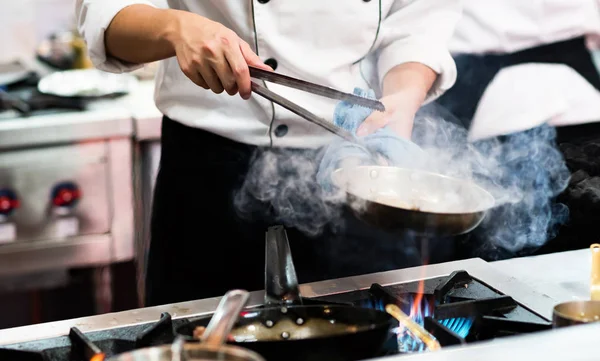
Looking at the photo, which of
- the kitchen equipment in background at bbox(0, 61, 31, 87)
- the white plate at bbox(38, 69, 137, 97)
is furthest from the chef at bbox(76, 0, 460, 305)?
the kitchen equipment in background at bbox(0, 61, 31, 87)

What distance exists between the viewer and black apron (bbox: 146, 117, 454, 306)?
63.6 inches

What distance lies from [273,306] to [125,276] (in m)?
1.46

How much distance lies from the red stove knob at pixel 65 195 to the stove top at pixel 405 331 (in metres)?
1.26

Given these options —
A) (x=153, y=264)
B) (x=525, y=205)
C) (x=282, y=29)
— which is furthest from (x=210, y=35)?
(x=525, y=205)

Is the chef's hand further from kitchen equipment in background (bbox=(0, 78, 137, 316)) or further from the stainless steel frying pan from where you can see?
kitchen equipment in background (bbox=(0, 78, 137, 316))

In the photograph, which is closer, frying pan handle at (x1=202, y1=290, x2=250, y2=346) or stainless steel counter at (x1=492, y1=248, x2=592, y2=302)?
frying pan handle at (x1=202, y1=290, x2=250, y2=346)

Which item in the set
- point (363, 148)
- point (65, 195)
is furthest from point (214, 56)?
point (65, 195)

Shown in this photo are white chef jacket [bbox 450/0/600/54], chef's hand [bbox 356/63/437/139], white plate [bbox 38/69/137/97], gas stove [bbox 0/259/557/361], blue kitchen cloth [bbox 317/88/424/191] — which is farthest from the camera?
white plate [bbox 38/69/137/97]

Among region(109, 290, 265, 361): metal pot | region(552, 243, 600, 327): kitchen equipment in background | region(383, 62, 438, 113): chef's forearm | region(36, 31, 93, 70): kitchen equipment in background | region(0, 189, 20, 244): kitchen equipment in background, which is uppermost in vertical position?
region(383, 62, 438, 113): chef's forearm

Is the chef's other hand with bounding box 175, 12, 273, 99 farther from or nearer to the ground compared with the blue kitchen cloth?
farther from the ground

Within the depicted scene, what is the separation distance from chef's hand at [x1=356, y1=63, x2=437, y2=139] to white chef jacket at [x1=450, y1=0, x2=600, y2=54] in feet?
1.83

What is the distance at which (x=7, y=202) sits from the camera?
2.37m

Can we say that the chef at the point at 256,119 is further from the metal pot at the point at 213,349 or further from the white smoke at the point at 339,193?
the metal pot at the point at 213,349

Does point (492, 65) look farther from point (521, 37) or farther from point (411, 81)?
point (411, 81)
